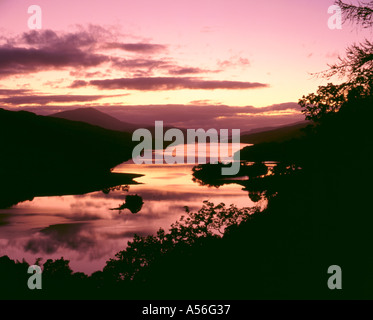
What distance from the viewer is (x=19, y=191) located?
10194 centimetres

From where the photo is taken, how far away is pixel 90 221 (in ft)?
228

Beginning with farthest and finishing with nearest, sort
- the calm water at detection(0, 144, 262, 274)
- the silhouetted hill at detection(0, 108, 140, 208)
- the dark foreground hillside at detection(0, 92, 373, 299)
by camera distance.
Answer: the silhouetted hill at detection(0, 108, 140, 208)
the calm water at detection(0, 144, 262, 274)
the dark foreground hillside at detection(0, 92, 373, 299)

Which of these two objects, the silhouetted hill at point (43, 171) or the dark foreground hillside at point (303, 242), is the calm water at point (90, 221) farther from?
the dark foreground hillside at point (303, 242)

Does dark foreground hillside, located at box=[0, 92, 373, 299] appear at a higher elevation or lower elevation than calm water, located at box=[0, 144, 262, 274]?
higher

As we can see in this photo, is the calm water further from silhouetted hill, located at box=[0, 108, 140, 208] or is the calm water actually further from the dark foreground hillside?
the dark foreground hillside

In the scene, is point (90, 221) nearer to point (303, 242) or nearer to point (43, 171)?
point (303, 242)

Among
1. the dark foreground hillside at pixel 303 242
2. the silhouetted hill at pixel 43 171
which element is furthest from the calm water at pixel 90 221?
the dark foreground hillside at pixel 303 242

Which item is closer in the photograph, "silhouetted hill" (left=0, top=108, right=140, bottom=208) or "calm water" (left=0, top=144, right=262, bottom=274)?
"calm water" (left=0, top=144, right=262, bottom=274)

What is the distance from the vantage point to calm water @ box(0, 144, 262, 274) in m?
52.3

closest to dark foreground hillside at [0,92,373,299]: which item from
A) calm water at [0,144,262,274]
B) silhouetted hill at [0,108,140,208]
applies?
calm water at [0,144,262,274]

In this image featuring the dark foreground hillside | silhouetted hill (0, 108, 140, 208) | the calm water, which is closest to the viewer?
the dark foreground hillside

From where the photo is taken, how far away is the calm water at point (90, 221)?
5228 cm
